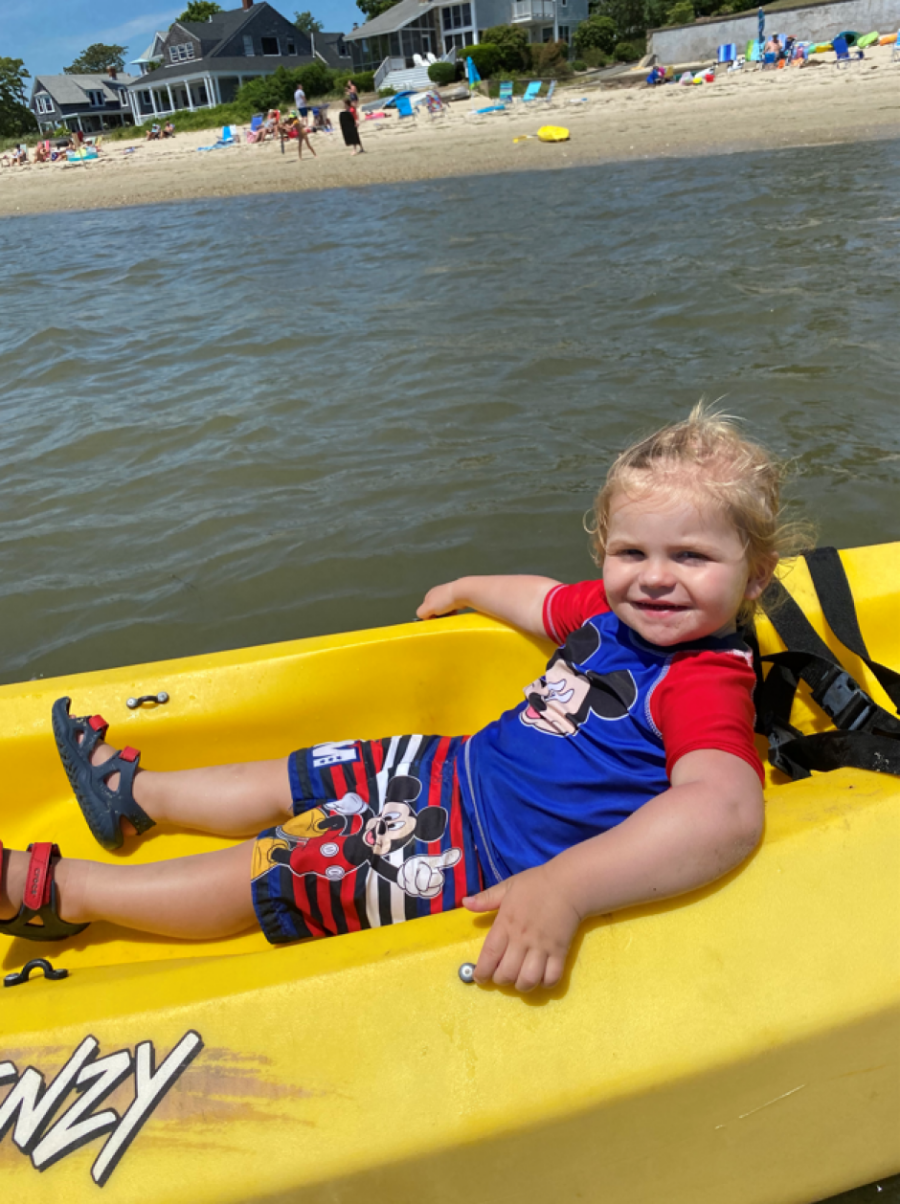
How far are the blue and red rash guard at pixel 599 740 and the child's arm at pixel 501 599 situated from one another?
317mm

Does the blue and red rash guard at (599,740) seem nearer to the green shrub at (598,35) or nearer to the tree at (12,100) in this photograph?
the green shrub at (598,35)

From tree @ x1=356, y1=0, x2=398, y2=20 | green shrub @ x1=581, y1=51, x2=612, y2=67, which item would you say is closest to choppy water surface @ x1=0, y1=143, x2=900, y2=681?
green shrub @ x1=581, y1=51, x2=612, y2=67

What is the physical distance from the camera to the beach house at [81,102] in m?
56.3

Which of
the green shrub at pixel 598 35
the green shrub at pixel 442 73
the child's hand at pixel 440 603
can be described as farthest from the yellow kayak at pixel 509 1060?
the green shrub at pixel 598 35

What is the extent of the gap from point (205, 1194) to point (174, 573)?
2.84 meters

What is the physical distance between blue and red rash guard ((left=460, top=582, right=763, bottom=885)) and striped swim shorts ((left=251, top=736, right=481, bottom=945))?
0.06m

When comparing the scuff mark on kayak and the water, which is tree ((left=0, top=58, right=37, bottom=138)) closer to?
the water

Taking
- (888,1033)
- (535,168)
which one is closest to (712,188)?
(535,168)

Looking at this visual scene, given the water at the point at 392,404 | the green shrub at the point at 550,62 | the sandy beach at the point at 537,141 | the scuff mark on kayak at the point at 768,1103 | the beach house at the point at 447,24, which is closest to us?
the scuff mark on kayak at the point at 768,1103

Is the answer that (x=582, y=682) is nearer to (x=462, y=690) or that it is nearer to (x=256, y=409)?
(x=462, y=690)

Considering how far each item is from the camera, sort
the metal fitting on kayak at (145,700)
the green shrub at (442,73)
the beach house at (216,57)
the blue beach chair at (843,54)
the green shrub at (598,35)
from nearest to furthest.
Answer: the metal fitting on kayak at (145,700)
the blue beach chair at (843,54)
the green shrub at (442,73)
the green shrub at (598,35)
the beach house at (216,57)

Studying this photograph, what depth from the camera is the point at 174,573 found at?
12.2ft

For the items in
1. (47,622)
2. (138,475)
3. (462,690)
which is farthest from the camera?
(138,475)

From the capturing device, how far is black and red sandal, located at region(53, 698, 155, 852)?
197 centimetres
